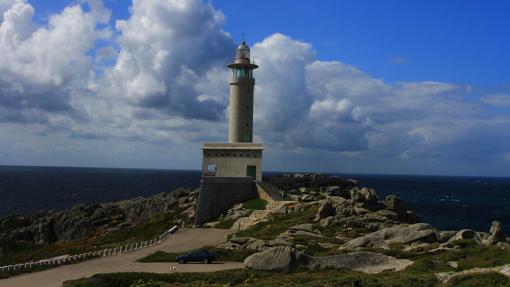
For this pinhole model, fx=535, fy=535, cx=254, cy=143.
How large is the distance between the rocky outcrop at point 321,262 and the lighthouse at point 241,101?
33023 millimetres

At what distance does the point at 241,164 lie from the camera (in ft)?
186

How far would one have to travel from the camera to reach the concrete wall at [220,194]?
171 ft

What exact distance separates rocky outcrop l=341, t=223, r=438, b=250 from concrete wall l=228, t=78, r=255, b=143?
28332 millimetres

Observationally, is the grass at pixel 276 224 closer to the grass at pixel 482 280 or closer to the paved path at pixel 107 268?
the paved path at pixel 107 268

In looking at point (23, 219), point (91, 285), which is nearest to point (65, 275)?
point (91, 285)

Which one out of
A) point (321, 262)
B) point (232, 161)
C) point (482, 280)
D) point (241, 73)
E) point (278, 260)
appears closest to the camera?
point (482, 280)

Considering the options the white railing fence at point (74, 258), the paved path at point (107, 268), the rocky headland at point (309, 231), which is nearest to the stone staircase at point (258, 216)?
the rocky headland at point (309, 231)

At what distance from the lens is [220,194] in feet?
176

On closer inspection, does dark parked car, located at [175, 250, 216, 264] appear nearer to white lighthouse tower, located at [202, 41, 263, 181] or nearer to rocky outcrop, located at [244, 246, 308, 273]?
rocky outcrop, located at [244, 246, 308, 273]

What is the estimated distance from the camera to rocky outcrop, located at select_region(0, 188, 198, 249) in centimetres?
5762

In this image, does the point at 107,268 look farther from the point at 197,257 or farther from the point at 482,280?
the point at 482,280

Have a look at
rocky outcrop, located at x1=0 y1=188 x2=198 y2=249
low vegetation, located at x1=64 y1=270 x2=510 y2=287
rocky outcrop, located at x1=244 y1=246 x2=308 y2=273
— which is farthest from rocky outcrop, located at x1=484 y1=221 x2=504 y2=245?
rocky outcrop, located at x1=0 y1=188 x2=198 y2=249

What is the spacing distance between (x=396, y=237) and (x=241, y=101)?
30.4m

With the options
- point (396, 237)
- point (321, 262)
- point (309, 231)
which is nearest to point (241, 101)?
point (309, 231)
